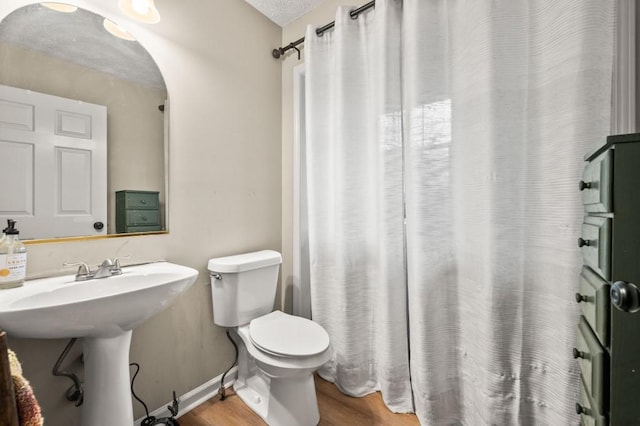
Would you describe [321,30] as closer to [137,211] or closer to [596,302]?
[137,211]

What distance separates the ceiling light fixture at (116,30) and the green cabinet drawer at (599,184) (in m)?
1.84

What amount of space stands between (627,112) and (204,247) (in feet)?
6.16

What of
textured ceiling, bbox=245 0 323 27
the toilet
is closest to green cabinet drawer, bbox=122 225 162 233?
the toilet

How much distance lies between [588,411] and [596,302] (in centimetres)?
37

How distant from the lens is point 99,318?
→ 0.88 meters

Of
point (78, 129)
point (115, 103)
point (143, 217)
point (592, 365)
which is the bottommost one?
point (592, 365)

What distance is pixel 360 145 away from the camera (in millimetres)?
1590

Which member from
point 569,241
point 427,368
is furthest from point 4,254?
point 569,241

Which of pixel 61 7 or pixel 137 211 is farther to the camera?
pixel 137 211

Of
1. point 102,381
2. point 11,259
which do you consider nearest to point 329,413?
point 102,381

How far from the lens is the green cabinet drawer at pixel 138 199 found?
1.27 m

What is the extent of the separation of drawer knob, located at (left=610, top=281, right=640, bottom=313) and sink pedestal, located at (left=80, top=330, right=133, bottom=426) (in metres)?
1.52

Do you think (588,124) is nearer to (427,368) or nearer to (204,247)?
(427,368)

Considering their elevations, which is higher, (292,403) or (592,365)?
(592,365)
